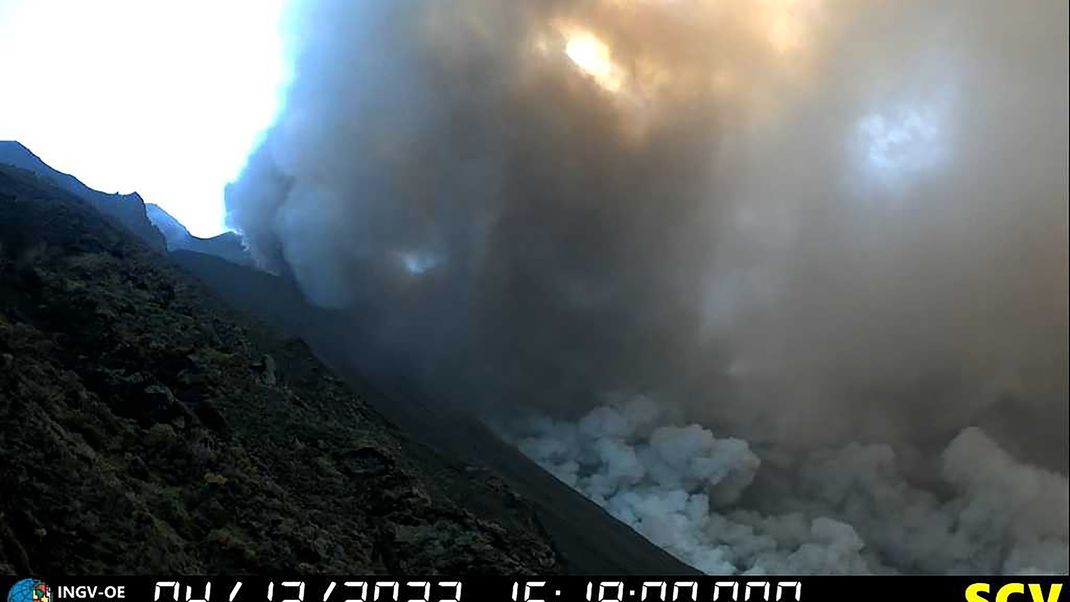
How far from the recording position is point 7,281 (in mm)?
56562

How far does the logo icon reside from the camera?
23406 millimetres

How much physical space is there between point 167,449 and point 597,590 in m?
28.3

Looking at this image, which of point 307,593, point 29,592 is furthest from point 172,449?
point 307,593

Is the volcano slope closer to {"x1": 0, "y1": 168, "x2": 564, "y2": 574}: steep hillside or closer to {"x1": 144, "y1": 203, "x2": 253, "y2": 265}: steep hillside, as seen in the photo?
{"x1": 0, "y1": 168, "x2": 564, "y2": 574}: steep hillside

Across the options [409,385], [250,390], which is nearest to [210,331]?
[250,390]

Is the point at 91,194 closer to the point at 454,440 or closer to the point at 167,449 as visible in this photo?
the point at 454,440

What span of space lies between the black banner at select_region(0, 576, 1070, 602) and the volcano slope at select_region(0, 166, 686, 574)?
4.71m

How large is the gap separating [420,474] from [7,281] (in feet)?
117

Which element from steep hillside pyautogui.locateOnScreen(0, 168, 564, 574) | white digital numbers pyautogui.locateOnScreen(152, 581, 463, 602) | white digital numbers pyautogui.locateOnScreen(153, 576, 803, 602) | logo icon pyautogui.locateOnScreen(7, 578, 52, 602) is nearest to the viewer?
logo icon pyautogui.locateOnScreen(7, 578, 52, 602)

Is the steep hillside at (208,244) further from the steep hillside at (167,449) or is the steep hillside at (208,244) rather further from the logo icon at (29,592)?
the logo icon at (29,592)

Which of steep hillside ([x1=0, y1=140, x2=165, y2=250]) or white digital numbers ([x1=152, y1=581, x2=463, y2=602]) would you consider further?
steep hillside ([x1=0, y1=140, x2=165, y2=250])

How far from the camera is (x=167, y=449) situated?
148 feet

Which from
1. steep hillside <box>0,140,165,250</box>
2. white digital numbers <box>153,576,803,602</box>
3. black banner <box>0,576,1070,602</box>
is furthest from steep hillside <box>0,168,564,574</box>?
steep hillside <box>0,140,165,250</box>

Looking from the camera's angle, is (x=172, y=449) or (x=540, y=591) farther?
(x=172, y=449)
